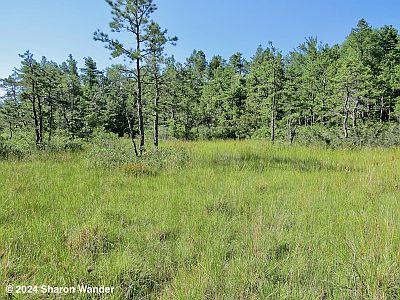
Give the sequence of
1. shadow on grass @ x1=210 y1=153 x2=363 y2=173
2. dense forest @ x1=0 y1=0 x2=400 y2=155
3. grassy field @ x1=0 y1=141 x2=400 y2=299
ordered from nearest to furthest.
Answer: grassy field @ x1=0 y1=141 x2=400 y2=299, shadow on grass @ x1=210 y1=153 x2=363 y2=173, dense forest @ x1=0 y1=0 x2=400 y2=155

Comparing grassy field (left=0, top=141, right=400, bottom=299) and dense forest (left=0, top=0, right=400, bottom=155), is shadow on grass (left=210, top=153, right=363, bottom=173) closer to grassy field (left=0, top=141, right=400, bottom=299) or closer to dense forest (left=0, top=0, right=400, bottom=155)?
grassy field (left=0, top=141, right=400, bottom=299)

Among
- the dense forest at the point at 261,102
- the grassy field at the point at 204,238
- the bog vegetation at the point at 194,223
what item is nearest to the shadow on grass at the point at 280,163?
the bog vegetation at the point at 194,223

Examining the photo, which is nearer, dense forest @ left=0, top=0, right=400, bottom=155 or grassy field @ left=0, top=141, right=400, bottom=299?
grassy field @ left=0, top=141, right=400, bottom=299

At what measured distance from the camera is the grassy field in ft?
8.16

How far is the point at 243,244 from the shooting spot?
10.6 ft

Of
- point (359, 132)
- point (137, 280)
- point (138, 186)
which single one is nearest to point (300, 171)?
point (138, 186)

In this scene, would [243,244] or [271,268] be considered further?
[243,244]

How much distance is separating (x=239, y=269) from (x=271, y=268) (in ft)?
1.09

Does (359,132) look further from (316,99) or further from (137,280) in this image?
(137,280)

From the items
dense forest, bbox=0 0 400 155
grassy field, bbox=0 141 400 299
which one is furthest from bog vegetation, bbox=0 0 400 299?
dense forest, bbox=0 0 400 155

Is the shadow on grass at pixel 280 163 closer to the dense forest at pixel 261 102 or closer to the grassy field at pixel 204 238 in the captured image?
the grassy field at pixel 204 238

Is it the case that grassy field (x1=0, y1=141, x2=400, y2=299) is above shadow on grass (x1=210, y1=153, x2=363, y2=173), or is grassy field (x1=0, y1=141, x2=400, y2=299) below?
below

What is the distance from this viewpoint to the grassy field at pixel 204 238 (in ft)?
8.16

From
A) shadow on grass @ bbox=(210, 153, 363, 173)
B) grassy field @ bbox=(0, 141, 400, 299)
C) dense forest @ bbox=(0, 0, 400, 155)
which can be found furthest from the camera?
dense forest @ bbox=(0, 0, 400, 155)
